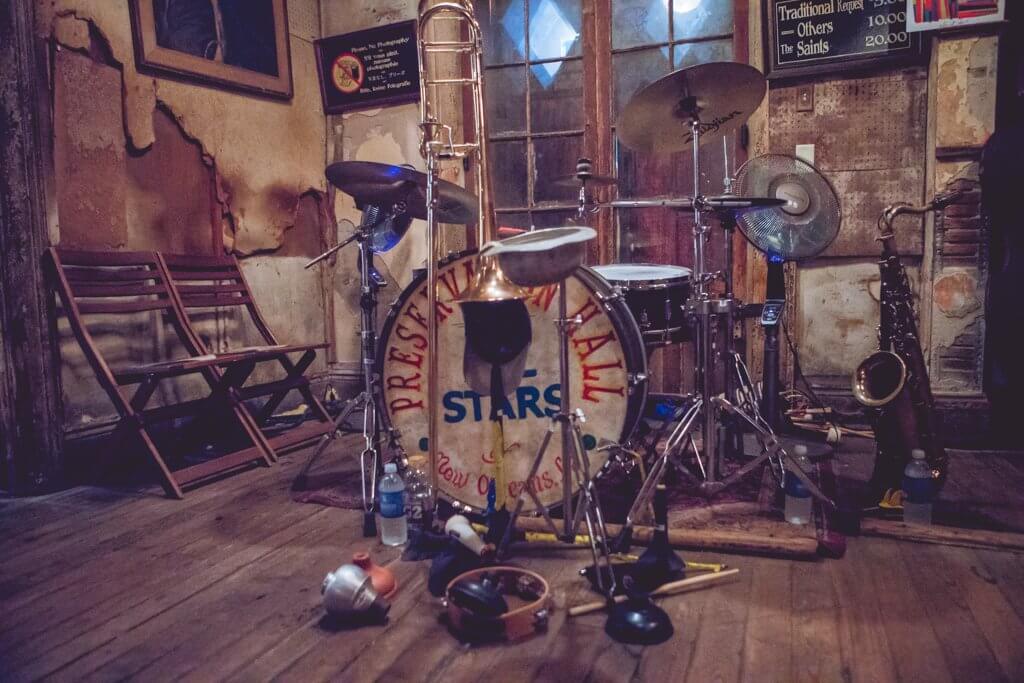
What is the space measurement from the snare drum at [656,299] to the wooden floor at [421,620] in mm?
971

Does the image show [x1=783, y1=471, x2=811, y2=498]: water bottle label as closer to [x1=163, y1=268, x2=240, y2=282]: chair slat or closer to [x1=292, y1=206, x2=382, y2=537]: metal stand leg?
[x1=292, y1=206, x2=382, y2=537]: metal stand leg

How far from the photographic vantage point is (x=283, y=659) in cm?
179

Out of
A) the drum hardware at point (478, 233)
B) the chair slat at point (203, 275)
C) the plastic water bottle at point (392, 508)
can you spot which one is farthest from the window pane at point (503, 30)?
the plastic water bottle at point (392, 508)

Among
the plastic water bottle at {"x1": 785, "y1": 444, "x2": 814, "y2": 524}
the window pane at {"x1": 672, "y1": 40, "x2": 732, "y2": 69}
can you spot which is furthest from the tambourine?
the window pane at {"x1": 672, "y1": 40, "x2": 732, "y2": 69}

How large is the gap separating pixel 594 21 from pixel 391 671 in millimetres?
4036

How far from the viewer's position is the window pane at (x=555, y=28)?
4.52 meters

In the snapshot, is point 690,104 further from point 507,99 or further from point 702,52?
point 507,99

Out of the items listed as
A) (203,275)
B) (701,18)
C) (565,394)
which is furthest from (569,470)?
(701,18)

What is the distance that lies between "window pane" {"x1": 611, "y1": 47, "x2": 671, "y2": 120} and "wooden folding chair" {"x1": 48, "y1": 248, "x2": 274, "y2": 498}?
2781 mm

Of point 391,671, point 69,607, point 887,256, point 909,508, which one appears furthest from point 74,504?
point 887,256

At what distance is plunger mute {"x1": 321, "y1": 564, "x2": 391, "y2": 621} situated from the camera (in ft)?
6.38

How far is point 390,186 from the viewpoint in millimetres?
2535

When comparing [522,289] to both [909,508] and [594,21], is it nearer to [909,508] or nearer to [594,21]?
[909,508]

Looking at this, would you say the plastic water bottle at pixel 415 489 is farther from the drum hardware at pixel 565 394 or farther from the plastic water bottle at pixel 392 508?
the drum hardware at pixel 565 394
